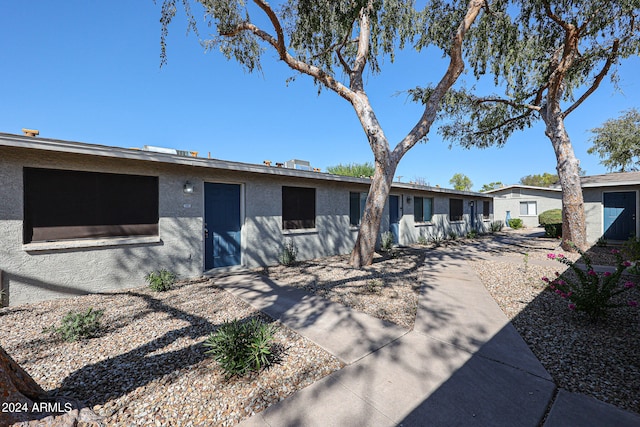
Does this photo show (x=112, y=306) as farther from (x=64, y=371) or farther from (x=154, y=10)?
(x=154, y=10)

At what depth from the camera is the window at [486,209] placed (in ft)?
61.8

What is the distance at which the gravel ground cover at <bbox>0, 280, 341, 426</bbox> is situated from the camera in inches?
81.0

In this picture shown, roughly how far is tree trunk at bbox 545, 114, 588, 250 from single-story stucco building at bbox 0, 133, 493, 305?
8437 mm

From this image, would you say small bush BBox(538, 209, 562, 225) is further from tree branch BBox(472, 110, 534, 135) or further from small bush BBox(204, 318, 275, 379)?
small bush BBox(204, 318, 275, 379)

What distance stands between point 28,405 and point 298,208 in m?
6.72

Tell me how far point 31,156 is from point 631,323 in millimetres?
9594

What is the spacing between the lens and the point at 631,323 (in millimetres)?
3502

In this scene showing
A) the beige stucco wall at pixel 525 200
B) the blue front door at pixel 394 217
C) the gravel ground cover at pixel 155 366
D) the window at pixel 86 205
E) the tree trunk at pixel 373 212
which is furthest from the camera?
the beige stucco wall at pixel 525 200

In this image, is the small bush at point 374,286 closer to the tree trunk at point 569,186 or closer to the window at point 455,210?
the tree trunk at point 569,186

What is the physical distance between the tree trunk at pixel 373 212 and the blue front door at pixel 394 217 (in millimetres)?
4273

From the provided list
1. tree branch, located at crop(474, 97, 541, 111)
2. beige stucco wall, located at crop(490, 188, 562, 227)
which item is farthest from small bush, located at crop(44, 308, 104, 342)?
beige stucco wall, located at crop(490, 188, 562, 227)

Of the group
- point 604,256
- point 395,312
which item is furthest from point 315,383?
point 604,256

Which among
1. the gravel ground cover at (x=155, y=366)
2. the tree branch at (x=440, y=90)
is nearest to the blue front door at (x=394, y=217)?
the tree branch at (x=440, y=90)

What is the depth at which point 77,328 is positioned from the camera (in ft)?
10.4
